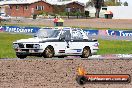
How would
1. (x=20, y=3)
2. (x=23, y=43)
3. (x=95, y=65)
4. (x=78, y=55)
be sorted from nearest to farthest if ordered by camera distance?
1. (x=95, y=65)
2. (x=23, y=43)
3. (x=78, y=55)
4. (x=20, y=3)

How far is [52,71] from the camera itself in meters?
19.0

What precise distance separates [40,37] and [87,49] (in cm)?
269

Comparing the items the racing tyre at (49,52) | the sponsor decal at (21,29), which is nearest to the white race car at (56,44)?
the racing tyre at (49,52)

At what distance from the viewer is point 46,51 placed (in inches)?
971

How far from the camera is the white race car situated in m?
24.4

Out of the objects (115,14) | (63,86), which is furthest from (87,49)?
(115,14)

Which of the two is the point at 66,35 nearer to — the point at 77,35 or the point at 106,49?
the point at 77,35

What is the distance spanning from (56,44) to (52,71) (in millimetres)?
6192

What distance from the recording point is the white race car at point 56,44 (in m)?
24.4

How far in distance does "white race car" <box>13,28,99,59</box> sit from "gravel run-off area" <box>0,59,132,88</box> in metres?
1.90

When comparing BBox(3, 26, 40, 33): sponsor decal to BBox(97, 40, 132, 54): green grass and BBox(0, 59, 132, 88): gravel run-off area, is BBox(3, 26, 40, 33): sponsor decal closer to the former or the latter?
BBox(97, 40, 132, 54): green grass

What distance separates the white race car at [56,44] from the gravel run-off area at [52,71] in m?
1.90

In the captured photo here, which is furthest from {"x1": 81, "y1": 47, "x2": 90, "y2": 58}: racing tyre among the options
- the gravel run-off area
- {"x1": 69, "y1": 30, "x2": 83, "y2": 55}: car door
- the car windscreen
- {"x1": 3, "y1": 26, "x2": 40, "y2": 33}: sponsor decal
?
{"x1": 3, "y1": 26, "x2": 40, "y2": 33}: sponsor decal

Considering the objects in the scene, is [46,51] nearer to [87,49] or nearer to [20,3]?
[87,49]
